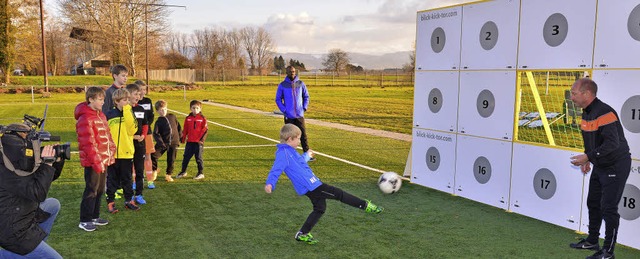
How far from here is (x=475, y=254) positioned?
5449 mm

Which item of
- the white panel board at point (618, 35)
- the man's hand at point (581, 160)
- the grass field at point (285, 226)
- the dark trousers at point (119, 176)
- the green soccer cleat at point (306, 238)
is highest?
the white panel board at point (618, 35)

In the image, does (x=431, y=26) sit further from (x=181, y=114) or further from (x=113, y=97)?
(x=181, y=114)

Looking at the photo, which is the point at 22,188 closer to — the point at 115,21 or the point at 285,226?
the point at 285,226

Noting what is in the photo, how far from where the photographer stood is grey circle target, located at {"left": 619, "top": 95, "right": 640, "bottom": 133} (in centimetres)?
564

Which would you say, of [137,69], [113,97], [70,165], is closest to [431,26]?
[113,97]

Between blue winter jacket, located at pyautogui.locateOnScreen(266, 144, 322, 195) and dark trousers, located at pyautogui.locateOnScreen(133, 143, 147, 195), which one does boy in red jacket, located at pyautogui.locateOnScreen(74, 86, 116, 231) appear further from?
blue winter jacket, located at pyautogui.locateOnScreen(266, 144, 322, 195)

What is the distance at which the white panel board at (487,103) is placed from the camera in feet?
23.7

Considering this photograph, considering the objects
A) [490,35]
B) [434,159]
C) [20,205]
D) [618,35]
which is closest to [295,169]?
[20,205]

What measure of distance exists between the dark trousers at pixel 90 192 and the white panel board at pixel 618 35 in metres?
6.48

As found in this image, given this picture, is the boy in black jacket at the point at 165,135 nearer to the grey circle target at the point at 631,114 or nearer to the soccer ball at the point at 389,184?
the soccer ball at the point at 389,184

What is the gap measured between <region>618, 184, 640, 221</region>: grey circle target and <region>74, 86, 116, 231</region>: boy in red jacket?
6.50 meters

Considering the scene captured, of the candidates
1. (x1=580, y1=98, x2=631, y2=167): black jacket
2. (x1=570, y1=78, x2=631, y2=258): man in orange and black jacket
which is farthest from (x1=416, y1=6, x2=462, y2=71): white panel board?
(x1=580, y1=98, x2=631, y2=167): black jacket

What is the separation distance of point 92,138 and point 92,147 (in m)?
0.11

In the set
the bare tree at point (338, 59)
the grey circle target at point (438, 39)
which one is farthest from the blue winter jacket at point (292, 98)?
the bare tree at point (338, 59)
